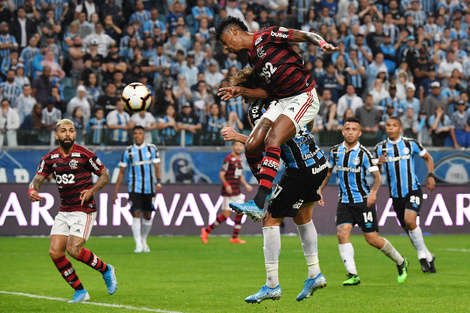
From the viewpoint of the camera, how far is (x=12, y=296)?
371 inches

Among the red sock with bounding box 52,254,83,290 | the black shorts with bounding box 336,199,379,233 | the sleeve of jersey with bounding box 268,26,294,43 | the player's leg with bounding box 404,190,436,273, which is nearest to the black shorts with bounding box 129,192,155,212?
the black shorts with bounding box 336,199,379,233

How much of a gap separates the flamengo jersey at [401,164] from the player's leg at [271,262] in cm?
494

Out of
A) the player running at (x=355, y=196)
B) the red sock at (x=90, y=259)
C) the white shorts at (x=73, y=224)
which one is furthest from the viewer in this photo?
the player running at (x=355, y=196)

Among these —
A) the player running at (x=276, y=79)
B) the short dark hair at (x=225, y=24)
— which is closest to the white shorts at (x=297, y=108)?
the player running at (x=276, y=79)

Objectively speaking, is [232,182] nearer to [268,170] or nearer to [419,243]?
[419,243]

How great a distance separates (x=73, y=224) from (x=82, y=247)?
292mm

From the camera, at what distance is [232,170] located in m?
17.5

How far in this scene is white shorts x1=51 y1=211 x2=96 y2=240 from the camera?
9289 mm

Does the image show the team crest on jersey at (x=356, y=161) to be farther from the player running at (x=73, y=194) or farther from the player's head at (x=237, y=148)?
the player's head at (x=237, y=148)

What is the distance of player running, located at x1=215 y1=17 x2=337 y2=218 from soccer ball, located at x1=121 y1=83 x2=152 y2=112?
12.9 feet

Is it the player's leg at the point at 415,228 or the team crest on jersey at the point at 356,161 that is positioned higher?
the team crest on jersey at the point at 356,161

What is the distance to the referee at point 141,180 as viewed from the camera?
15703 mm

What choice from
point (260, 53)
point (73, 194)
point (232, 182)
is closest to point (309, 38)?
point (260, 53)

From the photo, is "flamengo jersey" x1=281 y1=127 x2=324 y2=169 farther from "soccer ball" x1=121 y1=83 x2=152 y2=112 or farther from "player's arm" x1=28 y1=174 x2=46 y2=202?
"soccer ball" x1=121 y1=83 x2=152 y2=112
